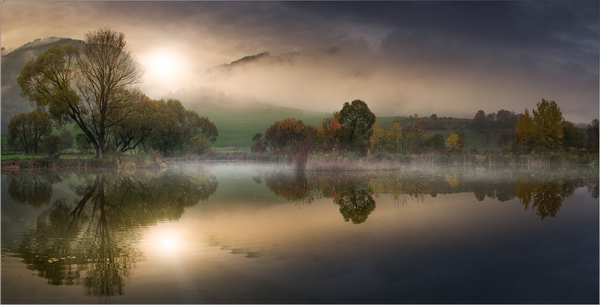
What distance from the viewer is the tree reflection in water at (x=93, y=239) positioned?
460cm

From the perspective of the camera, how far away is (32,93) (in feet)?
105

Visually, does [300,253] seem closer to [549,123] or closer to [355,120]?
[355,120]

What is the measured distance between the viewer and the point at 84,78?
111 feet

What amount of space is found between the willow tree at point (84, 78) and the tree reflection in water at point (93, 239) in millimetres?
26127

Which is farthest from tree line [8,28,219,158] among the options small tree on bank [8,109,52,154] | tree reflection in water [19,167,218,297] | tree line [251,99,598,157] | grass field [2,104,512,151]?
grass field [2,104,512,151]

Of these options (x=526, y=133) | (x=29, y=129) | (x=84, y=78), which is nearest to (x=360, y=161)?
(x=84, y=78)

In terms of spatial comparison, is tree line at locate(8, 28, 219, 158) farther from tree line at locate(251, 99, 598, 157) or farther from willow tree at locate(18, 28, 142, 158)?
tree line at locate(251, 99, 598, 157)

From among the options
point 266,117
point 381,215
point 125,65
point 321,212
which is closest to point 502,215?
point 381,215

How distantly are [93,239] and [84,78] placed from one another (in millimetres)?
33310

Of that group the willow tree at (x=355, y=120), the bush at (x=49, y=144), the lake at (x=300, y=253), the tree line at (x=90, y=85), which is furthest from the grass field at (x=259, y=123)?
the lake at (x=300, y=253)

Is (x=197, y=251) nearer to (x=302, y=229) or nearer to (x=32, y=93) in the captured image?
(x=302, y=229)

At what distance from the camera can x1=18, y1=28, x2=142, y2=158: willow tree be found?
105 ft

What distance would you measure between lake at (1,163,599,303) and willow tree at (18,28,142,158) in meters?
26.6

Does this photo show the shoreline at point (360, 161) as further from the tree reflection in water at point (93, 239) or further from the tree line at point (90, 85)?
the tree reflection in water at point (93, 239)
